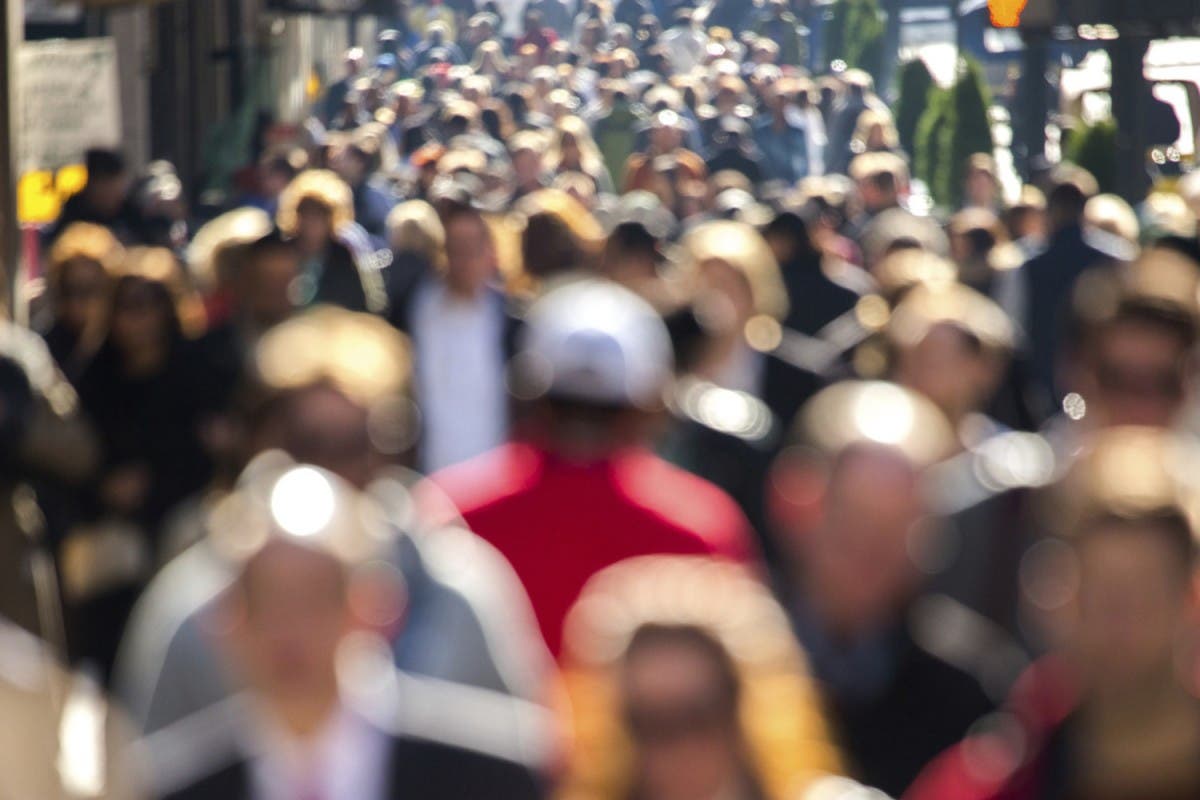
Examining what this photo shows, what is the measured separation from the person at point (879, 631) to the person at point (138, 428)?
10.4ft

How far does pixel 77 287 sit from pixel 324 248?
169 cm

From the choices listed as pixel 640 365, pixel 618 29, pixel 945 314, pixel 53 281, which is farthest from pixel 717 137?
pixel 618 29

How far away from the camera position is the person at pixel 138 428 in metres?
8.12

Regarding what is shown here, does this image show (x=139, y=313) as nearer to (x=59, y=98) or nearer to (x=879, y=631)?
(x=59, y=98)

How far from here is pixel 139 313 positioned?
841 centimetres

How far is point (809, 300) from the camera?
1073 cm

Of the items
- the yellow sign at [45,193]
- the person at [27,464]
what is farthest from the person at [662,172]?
the person at [27,464]

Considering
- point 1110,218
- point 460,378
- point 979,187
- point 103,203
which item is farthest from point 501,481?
point 979,187

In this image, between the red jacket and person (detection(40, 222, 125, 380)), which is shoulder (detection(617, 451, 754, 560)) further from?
person (detection(40, 222, 125, 380))

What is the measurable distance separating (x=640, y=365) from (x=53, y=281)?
4150 millimetres

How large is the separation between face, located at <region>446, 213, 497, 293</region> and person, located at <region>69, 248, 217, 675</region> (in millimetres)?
998

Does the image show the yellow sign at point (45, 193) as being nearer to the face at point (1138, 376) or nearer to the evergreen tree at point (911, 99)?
the face at point (1138, 376)

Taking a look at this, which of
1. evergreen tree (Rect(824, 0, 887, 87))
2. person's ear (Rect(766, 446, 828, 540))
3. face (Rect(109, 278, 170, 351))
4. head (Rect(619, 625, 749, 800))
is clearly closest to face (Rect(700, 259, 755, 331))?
face (Rect(109, 278, 170, 351))

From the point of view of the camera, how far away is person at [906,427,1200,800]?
3.95 meters
